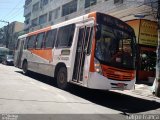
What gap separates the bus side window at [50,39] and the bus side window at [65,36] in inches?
24.8

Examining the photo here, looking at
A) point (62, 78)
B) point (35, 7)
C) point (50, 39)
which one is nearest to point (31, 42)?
point (50, 39)

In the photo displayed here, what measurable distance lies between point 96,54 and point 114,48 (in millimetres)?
807

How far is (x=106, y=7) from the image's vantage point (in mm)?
27656

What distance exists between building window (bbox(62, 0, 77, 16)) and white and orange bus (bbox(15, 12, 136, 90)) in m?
22.0

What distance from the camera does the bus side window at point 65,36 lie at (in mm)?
13090

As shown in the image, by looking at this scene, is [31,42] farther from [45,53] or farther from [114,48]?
[114,48]

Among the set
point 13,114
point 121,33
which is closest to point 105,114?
point 13,114

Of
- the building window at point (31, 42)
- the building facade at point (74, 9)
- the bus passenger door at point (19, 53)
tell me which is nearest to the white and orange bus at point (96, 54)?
the building window at point (31, 42)

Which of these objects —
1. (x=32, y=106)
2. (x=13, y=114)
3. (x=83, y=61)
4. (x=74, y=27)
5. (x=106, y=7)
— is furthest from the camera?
(x=106, y=7)

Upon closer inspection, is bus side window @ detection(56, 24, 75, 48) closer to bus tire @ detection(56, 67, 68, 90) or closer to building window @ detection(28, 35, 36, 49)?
bus tire @ detection(56, 67, 68, 90)

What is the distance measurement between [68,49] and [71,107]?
4460 mm

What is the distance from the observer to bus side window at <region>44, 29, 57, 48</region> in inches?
603

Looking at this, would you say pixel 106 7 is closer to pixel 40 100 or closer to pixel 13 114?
Answer: pixel 40 100

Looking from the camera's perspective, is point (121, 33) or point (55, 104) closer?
point (55, 104)
